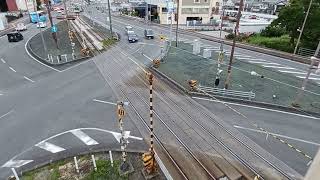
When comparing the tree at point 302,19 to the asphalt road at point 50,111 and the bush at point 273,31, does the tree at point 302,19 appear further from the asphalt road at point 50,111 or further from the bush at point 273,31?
the asphalt road at point 50,111

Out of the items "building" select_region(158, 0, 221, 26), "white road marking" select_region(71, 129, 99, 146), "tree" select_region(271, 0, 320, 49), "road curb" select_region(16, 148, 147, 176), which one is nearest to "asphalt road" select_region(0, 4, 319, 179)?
"white road marking" select_region(71, 129, 99, 146)

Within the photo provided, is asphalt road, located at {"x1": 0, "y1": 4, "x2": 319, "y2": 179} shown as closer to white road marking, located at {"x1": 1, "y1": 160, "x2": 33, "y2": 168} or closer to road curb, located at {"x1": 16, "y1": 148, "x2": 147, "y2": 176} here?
white road marking, located at {"x1": 1, "y1": 160, "x2": 33, "y2": 168}

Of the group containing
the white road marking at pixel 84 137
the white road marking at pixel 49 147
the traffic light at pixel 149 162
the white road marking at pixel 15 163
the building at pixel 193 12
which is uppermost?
the building at pixel 193 12

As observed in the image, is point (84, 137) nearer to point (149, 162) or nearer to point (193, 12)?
point (149, 162)

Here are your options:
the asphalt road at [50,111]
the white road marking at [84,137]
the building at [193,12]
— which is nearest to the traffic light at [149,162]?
the asphalt road at [50,111]

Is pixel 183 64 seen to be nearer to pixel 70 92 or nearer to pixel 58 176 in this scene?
pixel 70 92
